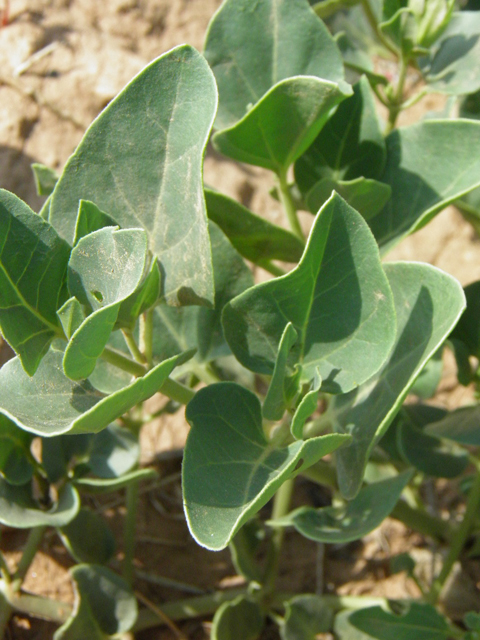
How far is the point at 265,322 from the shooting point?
1089 millimetres

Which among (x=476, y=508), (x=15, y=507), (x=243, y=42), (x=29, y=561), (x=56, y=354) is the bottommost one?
(x=476, y=508)

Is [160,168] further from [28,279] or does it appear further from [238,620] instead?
[238,620]

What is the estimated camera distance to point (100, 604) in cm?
149

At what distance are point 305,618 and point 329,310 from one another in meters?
0.82

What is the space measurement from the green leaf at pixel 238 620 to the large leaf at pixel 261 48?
105cm

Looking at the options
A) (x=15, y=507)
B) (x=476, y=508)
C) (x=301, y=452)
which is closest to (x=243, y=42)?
(x=301, y=452)

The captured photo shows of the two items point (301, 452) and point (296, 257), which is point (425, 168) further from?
point (301, 452)

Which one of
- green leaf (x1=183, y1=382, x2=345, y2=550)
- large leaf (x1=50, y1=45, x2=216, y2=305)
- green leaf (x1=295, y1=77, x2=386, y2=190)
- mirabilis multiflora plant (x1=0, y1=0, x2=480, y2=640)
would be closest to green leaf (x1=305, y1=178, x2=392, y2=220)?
mirabilis multiflora plant (x1=0, y1=0, x2=480, y2=640)

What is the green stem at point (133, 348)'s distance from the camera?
1.06 meters

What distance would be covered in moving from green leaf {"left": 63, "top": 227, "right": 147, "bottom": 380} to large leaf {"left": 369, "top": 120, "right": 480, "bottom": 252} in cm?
62

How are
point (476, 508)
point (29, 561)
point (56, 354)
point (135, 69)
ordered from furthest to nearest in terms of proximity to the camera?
point (135, 69) → point (476, 508) → point (29, 561) → point (56, 354)

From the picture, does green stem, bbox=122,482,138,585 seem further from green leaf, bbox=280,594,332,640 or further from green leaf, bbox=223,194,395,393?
green leaf, bbox=223,194,395,393

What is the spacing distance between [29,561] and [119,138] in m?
1.01

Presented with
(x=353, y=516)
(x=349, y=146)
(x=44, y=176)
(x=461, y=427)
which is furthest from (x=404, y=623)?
(x=44, y=176)
